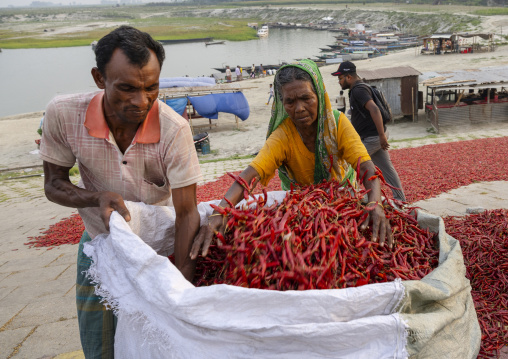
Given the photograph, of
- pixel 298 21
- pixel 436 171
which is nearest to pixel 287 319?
pixel 436 171

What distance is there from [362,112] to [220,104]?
48.3 feet

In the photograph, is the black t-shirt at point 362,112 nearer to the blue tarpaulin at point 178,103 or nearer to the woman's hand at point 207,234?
the woman's hand at point 207,234

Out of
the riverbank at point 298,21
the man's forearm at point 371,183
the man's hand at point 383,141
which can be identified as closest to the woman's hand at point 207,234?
the man's forearm at point 371,183

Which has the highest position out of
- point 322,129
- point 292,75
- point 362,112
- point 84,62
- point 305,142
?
point 292,75

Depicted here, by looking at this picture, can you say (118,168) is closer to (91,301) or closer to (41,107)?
(91,301)

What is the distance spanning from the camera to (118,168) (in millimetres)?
2131

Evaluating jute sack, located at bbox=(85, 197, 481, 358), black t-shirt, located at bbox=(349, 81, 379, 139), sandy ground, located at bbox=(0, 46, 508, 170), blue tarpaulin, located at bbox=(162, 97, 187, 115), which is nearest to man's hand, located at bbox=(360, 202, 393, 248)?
jute sack, located at bbox=(85, 197, 481, 358)

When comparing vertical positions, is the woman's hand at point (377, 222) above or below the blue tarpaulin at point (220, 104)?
above

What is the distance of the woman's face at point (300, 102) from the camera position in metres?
2.45

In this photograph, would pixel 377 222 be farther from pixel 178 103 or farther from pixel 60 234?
pixel 178 103

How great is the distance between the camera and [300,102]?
248 cm

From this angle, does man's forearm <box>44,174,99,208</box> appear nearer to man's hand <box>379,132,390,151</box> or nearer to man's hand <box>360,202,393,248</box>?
man's hand <box>360,202,393,248</box>

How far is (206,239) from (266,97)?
82.7 ft

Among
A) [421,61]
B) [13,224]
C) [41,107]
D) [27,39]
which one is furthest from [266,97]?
[27,39]
